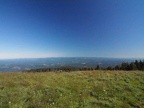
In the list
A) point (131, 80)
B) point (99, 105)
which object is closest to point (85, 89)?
point (99, 105)

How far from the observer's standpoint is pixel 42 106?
523 inches

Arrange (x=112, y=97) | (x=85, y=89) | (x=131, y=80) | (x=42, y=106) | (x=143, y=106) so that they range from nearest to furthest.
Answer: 1. (x=42, y=106)
2. (x=143, y=106)
3. (x=112, y=97)
4. (x=85, y=89)
5. (x=131, y=80)

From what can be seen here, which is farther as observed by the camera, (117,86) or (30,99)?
(117,86)

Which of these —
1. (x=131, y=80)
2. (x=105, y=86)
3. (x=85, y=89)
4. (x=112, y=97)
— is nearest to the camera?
(x=112, y=97)

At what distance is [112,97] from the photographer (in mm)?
16844

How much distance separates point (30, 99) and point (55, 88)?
3561mm

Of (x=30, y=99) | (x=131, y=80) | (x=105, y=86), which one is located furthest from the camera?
(x=131, y=80)

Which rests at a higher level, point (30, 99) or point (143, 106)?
point (30, 99)

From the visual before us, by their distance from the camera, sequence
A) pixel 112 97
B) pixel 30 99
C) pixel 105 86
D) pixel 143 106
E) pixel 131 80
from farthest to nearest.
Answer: pixel 131 80, pixel 105 86, pixel 112 97, pixel 143 106, pixel 30 99

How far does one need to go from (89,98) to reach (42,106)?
452 centimetres

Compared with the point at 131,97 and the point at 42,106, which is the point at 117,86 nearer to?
the point at 131,97

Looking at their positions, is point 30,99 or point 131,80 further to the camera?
point 131,80

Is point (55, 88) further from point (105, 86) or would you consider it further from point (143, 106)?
point (143, 106)

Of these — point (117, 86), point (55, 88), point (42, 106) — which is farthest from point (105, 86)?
point (42, 106)
